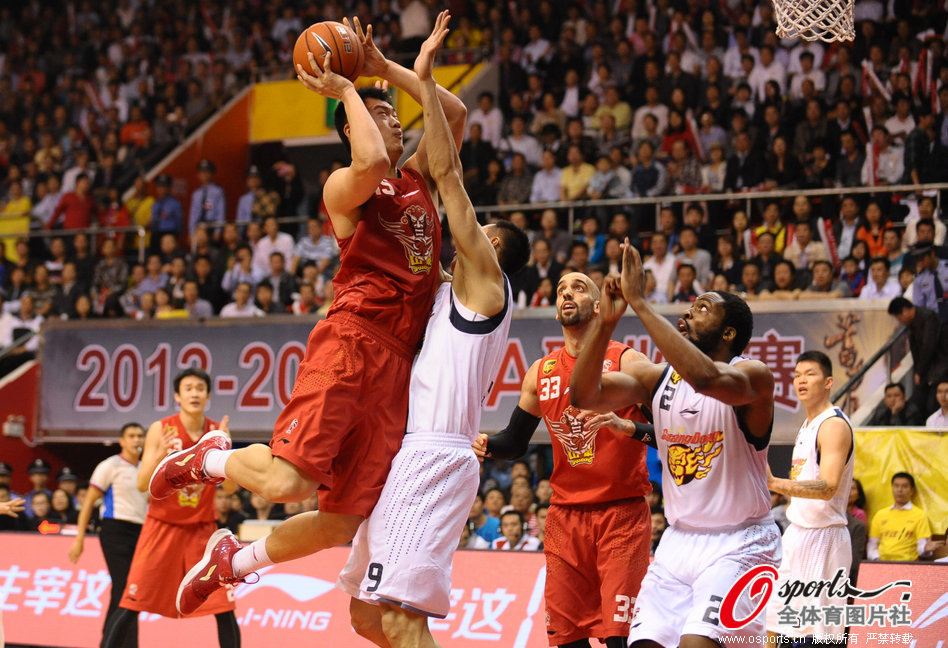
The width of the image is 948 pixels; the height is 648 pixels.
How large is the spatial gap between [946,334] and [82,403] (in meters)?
9.68

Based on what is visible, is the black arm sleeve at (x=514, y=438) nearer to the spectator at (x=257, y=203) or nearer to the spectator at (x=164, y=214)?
the spectator at (x=257, y=203)

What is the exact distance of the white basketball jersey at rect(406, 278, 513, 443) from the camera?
4.79m

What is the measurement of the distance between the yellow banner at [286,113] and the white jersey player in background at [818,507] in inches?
491

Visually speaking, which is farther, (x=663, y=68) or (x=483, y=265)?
(x=663, y=68)

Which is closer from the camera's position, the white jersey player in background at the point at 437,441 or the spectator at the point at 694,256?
the white jersey player in background at the point at 437,441

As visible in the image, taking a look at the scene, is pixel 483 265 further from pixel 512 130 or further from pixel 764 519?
pixel 512 130

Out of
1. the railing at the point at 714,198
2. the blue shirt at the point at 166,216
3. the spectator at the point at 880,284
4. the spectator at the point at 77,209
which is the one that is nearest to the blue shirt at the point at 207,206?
the blue shirt at the point at 166,216

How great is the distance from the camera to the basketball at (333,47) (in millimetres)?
4945

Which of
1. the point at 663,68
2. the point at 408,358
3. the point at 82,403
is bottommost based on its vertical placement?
the point at 82,403

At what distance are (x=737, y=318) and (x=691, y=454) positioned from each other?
2.06 feet

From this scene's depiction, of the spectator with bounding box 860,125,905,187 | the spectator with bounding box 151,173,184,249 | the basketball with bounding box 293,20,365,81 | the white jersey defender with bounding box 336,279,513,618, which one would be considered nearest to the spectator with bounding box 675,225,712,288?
the spectator with bounding box 860,125,905,187

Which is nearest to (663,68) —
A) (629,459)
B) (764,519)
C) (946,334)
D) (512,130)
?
(512,130)

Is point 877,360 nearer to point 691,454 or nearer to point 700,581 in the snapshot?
point 691,454

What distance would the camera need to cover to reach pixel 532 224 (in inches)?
535
